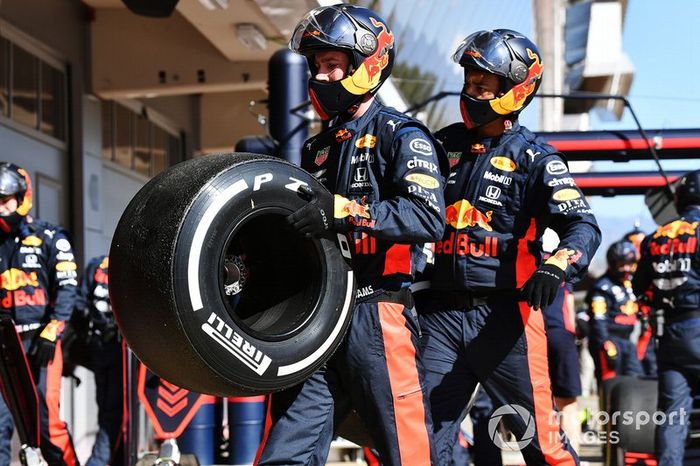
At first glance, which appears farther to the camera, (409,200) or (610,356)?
(610,356)

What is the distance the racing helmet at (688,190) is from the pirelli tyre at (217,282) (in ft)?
13.9

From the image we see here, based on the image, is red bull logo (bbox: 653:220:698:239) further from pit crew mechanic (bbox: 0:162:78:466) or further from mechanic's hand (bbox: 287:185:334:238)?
mechanic's hand (bbox: 287:185:334:238)

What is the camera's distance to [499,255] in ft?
16.1

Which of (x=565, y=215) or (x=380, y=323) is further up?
(x=565, y=215)

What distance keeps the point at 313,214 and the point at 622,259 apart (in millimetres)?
8633

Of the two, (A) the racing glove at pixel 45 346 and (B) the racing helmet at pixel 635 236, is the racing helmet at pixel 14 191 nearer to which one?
(A) the racing glove at pixel 45 346

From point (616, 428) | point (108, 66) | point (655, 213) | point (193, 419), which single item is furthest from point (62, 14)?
point (616, 428)

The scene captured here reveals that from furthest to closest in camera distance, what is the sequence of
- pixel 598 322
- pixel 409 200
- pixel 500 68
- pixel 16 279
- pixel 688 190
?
pixel 598 322 < pixel 688 190 < pixel 16 279 < pixel 500 68 < pixel 409 200

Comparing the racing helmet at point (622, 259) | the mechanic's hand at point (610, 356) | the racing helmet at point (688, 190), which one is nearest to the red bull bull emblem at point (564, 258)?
the racing helmet at point (688, 190)

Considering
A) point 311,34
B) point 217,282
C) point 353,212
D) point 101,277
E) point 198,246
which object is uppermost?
point 311,34

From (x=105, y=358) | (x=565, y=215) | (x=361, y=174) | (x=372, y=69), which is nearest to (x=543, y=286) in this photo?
(x=565, y=215)

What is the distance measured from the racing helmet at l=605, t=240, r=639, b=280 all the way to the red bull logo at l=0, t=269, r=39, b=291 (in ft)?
21.2

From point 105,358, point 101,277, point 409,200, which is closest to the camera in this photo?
point 409,200

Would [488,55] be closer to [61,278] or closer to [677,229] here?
[677,229]
